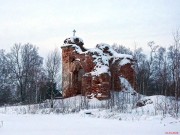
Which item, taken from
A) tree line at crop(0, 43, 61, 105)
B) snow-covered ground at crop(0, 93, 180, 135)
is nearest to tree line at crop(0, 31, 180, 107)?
tree line at crop(0, 43, 61, 105)

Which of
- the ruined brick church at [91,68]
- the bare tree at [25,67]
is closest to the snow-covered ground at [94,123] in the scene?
the ruined brick church at [91,68]

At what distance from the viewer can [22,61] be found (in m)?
42.2

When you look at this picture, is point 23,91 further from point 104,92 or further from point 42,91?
point 104,92

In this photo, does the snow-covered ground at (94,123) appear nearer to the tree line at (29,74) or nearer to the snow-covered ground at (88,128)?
the snow-covered ground at (88,128)

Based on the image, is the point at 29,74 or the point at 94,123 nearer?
the point at 94,123

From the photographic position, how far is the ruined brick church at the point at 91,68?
82.2 ft

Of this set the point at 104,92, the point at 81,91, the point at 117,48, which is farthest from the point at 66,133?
the point at 117,48

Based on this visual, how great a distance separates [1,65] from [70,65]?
17.6 m

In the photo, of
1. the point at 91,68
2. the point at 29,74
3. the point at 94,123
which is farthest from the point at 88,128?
the point at 29,74

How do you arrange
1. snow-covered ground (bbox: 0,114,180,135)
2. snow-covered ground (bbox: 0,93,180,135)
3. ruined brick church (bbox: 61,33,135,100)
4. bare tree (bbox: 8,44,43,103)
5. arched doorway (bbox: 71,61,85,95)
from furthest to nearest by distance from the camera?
1. bare tree (bbox: 8,44,43,103)
2. arched doorway (bbox: 71,61,85,95)
3. ruined brick church (bbox: 61,33,135,100)
4. snow-covered ground (bbox: 0,93,180,135)
5. snow-covered ground (bbox: 0,114,180,135)

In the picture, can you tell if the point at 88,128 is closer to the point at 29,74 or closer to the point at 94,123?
the point at 94,123

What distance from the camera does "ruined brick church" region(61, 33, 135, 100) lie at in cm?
2505

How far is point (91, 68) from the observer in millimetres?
25516

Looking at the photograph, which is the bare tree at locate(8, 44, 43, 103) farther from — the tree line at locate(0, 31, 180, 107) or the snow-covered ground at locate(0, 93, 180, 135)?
the snow-covered ground at locate(0, 93, 180, 135)
